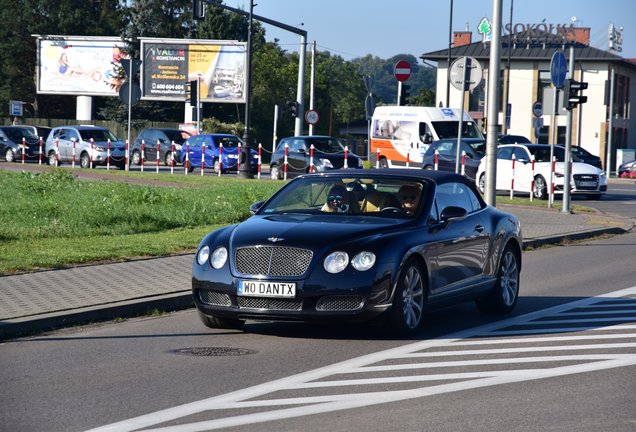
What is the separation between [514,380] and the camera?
25.8 ft

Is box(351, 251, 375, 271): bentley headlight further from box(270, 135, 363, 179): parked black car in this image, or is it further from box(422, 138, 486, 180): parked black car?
box(270, 135, 363, 179): parked black car

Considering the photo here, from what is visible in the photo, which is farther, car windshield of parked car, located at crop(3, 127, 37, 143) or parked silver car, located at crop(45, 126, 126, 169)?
car windshield of parked car, located at crop(3, 127, 37, 143)

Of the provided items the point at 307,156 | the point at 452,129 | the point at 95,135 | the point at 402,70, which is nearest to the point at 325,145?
the point at 307,156

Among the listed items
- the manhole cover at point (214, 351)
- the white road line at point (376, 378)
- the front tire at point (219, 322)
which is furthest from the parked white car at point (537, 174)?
the manhole cover at point (214, 351)

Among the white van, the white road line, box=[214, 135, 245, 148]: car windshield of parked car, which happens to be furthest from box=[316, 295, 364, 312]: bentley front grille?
box=[214, 135, 245, 148]: car windshield of parked car

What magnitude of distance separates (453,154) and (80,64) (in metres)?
46.6

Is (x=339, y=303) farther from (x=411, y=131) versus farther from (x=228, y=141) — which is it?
(x=228, y=141)

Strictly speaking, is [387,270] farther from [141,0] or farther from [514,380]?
[141,0]

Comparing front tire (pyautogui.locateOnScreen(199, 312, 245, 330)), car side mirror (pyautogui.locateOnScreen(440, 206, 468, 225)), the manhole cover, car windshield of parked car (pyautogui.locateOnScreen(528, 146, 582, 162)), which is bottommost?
the manhole cover

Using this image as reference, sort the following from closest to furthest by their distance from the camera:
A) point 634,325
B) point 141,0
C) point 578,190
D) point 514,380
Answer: point 514,380, point 634,325, point 578,190, point 141,0

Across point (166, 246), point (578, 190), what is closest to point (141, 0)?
point (578, 190)

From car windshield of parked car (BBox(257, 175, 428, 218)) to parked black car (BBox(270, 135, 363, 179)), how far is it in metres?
26.1

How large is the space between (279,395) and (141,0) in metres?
85.0

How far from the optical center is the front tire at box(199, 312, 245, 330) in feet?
33.4
